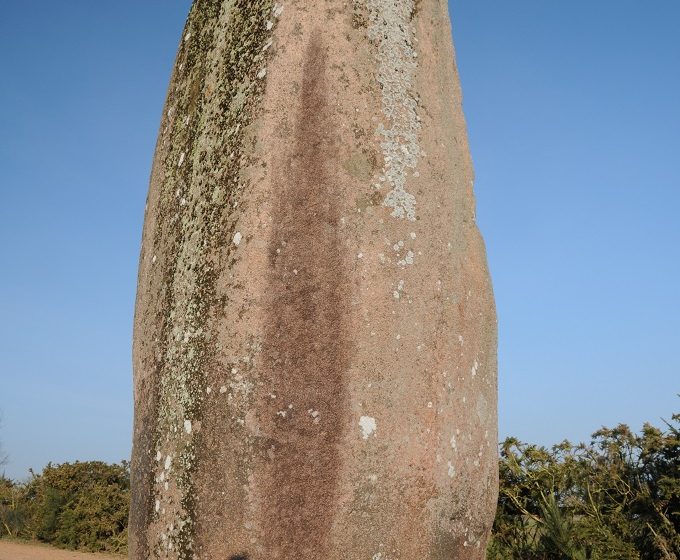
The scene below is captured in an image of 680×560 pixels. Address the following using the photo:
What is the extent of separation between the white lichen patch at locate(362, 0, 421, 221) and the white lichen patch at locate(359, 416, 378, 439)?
90 cm

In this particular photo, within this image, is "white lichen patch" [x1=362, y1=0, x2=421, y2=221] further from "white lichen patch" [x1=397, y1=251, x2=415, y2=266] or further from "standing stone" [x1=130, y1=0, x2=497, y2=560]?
"white lichen patch" [x1=397, y1=251, x2=415, y2=266]

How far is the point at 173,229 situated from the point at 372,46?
1295 mm

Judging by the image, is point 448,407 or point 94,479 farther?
point 94,479

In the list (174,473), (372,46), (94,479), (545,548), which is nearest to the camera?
(174,473)

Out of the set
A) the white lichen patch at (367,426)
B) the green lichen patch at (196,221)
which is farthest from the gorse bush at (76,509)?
the white lichen patch at (367,426)

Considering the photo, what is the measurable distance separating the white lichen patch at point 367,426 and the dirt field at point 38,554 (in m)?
10.9

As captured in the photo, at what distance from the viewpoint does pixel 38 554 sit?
12.2m

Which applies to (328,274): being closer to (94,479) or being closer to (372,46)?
(372,46)

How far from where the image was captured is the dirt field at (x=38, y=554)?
11777 millimetres

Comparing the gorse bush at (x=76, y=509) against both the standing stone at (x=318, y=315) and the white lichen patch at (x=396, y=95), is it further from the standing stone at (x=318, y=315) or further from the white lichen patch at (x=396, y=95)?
the white lichen patch at (x=396, y=95)

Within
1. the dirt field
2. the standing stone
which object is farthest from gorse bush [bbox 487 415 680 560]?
the dirt field

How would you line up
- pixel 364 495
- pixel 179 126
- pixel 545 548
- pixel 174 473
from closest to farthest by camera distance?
pixel 364 495
pixel 174 473
pixel 179 126
pixel 545 548

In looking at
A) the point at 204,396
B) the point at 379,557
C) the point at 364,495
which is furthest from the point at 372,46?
the point at 379,557

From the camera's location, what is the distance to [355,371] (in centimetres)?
286
